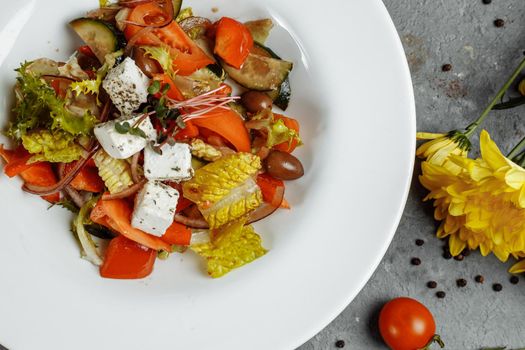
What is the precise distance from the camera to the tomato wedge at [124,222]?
8.89ft

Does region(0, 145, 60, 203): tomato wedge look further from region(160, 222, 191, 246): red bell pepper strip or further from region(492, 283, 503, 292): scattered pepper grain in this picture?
region(492, 283, 503, 292): scattered pepper grain

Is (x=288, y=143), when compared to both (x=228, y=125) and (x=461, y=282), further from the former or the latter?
(x=461, y=282)

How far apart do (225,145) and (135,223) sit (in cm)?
55

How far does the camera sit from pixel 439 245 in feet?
11.2

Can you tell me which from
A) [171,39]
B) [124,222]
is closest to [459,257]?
[124,222]

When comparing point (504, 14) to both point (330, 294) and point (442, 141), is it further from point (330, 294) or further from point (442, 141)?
point (330, 294)

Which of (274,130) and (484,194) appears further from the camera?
(484,194)

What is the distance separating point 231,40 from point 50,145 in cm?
93

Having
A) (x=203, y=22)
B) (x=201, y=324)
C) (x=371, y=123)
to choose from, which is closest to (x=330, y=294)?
(x=201, y=324)

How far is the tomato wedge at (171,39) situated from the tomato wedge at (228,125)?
0.81 feet

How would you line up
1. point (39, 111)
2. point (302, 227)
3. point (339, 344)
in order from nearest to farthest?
point (39, 111) < point (302, 227) < point (339, 344)

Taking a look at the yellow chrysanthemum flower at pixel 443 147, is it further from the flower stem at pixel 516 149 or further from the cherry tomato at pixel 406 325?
the cherry tomato at pixel 406 325

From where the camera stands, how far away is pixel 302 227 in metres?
2.88

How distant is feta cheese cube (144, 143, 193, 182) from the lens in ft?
8.77
